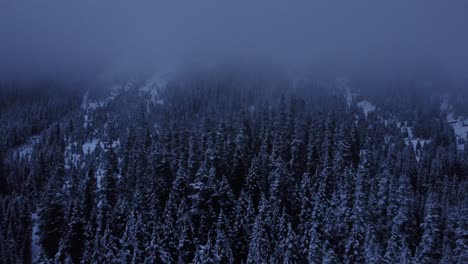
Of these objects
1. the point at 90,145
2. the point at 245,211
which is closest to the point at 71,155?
the point at 90,145

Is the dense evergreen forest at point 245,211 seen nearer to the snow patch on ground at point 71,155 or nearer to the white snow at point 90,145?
the snow patch on ground at point 71,155

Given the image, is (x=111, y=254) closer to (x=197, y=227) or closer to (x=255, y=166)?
(x=197, y=227)

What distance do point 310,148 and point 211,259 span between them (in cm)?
3407

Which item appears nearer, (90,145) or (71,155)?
(71,155)

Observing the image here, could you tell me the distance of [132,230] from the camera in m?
38.7

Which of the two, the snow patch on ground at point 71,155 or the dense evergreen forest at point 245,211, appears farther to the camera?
the snow patch on ground at point 71,155

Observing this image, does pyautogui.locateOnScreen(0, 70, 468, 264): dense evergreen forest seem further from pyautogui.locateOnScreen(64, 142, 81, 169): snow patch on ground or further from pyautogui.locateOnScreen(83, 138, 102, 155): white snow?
pyautogui.locateOnScreen(83, 138, 102, 155): white snow

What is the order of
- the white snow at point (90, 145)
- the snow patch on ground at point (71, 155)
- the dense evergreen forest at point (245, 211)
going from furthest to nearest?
the white snow at point (90, 145) < the snow patch on ground at point (71, 155) < the dense evergreen forest at point (245, 211)

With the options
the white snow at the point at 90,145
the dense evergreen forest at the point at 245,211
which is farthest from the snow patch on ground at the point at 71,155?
the dense evergreen forest at the point at 245,211

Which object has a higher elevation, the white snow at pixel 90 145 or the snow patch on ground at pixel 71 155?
the white snow at pixel 90 145

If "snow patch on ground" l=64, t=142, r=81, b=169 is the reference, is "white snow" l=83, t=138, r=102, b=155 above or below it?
above

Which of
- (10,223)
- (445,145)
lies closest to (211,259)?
(10,223)

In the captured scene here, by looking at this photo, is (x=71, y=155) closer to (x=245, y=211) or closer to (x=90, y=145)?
(x=90, y=145)

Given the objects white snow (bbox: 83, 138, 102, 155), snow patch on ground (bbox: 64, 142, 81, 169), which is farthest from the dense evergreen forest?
white snow (bbox: 83, 138, 102, 155)
